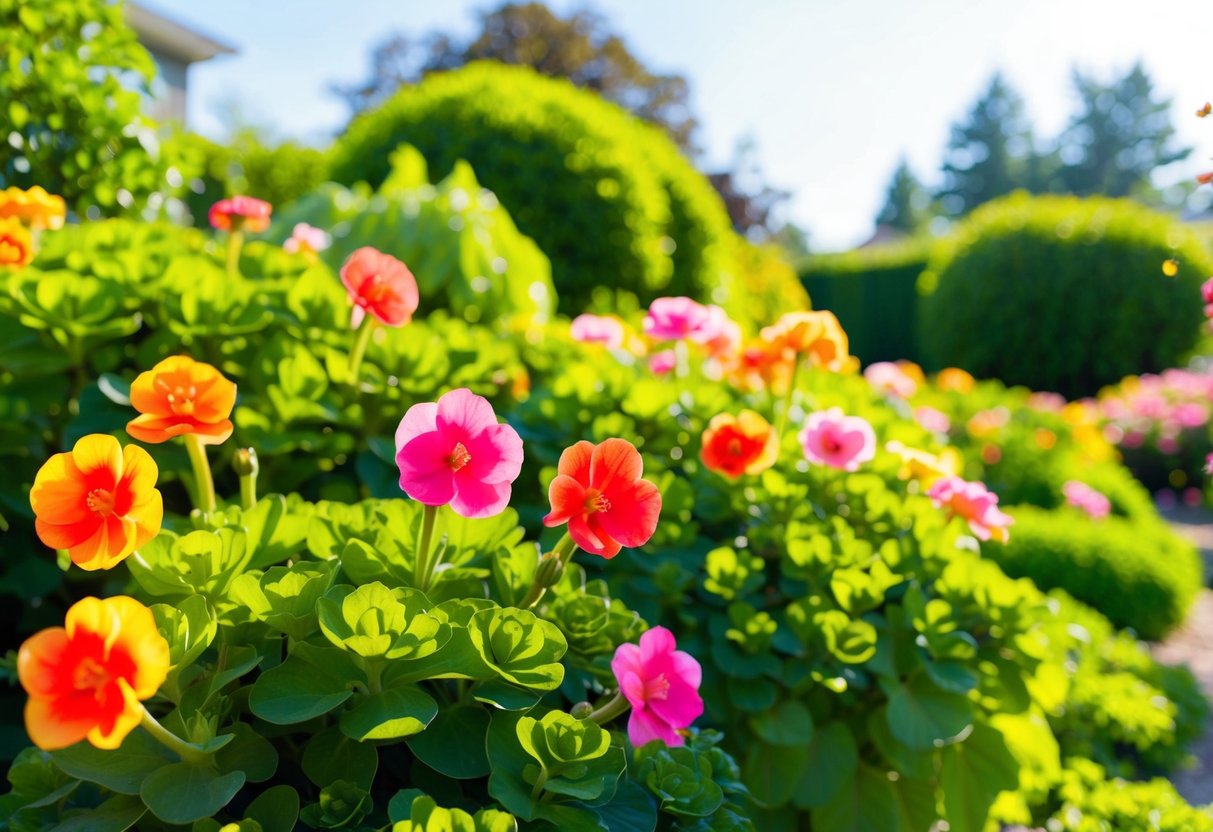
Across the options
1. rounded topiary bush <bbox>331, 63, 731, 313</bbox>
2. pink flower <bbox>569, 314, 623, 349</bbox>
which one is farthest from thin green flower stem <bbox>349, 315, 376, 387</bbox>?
rounded topiary bush <bbox>331, 63, 731, 313</bbox>

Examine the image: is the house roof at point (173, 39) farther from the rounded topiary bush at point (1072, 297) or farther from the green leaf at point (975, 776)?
the green leaf at point (975, 776)

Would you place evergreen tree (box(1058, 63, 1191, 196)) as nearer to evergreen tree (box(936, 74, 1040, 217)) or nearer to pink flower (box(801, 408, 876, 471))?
evergreen tree (box(936, 74, 1040, 217))

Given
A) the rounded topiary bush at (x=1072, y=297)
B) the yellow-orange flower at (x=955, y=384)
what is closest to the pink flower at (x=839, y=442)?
the yellow-orange flower at (x=955, y=384)

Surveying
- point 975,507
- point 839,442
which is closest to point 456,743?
point 839,442

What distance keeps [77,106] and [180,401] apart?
199 centimetres

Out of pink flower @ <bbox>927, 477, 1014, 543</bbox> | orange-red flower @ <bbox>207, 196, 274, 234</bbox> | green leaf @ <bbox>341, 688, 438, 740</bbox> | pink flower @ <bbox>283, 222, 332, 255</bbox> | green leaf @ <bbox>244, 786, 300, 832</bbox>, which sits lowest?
green leaf @ <bbox>244, 786, 300, 832</bbox>

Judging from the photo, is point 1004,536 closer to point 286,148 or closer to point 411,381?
point 411,381

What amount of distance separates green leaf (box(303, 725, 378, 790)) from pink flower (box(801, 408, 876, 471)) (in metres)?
1.17

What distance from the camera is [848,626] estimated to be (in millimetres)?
1615

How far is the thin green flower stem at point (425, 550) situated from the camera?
3.71 ft

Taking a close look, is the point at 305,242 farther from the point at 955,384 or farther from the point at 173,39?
the point at 173,39

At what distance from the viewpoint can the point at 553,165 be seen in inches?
219

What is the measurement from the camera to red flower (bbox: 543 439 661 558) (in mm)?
1031

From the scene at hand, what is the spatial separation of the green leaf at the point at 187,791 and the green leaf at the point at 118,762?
4 centimetres
